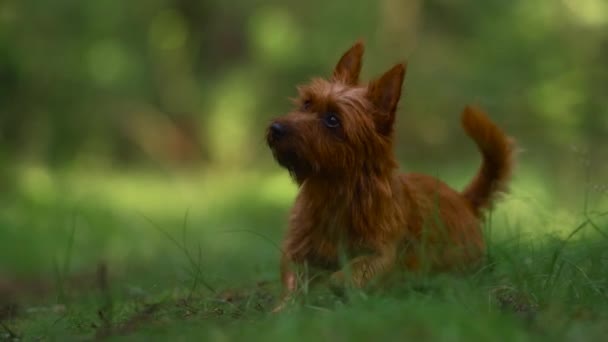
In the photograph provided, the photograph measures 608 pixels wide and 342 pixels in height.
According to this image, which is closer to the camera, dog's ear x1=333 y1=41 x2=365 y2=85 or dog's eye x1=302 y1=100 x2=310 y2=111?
dog's eye x1=302 y1=100 x2=310 y2=111

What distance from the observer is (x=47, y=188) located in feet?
38.2

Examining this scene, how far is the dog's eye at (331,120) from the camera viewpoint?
14.3 ft

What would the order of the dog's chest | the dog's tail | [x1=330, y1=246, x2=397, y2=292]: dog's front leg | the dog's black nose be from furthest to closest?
the dog's tail → the dog's chest → the dog's black nose → [x1=330, y1=246, x2=397, y2=292]: dog's front leg

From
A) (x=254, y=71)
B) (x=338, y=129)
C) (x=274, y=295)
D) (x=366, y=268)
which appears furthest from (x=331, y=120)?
(x=254, y=71)

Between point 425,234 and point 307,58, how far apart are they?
1215 cm

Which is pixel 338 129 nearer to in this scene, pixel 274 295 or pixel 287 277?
pixel 287 277

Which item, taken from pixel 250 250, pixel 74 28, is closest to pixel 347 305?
pixel 250 250

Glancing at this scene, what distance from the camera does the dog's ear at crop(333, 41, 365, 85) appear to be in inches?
187

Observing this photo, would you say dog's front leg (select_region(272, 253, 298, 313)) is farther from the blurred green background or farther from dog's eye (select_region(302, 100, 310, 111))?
the blurred green background

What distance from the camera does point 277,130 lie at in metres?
4.21

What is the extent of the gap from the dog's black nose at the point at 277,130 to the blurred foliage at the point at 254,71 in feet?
20.6

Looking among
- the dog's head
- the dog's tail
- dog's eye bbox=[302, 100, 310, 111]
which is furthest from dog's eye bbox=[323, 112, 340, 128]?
the dog's tail

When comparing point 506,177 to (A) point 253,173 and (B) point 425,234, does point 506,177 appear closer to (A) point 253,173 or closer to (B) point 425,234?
(B) point 425,234

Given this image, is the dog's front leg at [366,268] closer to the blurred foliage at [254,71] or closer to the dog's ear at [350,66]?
the dog's ear at [350,66]
